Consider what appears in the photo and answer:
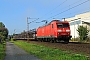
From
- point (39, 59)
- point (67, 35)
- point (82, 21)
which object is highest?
point (82, 21)

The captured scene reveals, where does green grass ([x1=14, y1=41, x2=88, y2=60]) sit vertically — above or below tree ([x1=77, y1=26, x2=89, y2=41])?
below

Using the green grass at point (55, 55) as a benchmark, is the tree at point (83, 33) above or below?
above

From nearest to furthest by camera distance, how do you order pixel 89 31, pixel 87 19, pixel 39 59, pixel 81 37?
pixel 39 59 < pixel 81 37 < pixel 89 31 < pixel 87 19

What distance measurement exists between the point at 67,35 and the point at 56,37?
72.7 inches

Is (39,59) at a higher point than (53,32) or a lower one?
lower

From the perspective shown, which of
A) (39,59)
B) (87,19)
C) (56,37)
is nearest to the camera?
(39,59)

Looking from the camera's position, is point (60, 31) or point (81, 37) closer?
point (60, 31)

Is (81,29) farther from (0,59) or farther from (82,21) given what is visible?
(0,59)

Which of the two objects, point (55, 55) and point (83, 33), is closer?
point (55, 55)

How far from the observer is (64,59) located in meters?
15.4

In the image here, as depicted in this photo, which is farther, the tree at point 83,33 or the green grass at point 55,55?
the tree at point 83,33

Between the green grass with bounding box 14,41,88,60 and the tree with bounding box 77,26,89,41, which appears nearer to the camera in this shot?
the green grass with bounding box 14,41,88,60

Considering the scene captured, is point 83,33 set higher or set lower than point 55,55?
higher

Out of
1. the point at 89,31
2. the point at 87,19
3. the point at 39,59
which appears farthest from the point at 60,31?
the point at 87,19
